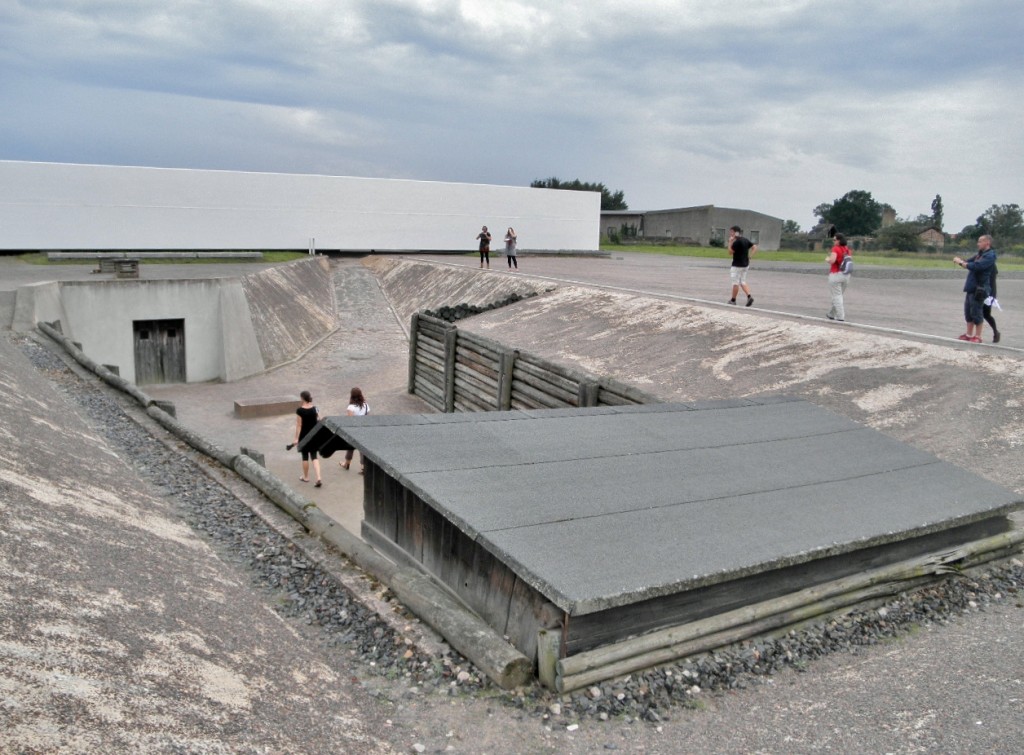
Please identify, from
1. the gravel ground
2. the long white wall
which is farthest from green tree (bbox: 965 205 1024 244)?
the gravel ground

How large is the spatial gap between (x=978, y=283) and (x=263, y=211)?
36554mm

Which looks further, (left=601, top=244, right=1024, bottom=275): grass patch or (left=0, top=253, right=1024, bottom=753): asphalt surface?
(left=601, top=244, right=1024, bottom=275): grass patch

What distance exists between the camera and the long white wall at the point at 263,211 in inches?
1453

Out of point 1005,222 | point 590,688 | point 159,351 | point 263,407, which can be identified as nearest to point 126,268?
point 159,351

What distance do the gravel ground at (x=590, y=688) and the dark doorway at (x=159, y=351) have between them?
17006 mm

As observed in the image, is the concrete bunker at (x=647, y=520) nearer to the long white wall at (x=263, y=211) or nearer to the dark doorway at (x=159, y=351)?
the dark doorway at (x=159, y=351)

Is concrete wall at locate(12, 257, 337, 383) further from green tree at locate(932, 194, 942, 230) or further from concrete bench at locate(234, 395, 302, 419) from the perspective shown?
green tree at locate(932, 194, 942, 230)

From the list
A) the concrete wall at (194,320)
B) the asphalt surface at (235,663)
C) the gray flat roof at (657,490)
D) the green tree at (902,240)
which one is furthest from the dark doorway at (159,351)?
the green tree at (902,240)

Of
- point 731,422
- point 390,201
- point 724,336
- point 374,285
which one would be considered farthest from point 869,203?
point 731,422

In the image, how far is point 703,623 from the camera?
488 cm

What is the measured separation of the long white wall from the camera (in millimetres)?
36906

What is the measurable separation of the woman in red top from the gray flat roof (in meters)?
7.28

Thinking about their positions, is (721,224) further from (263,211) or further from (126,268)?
(126,268)

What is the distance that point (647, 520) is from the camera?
5.20 m
